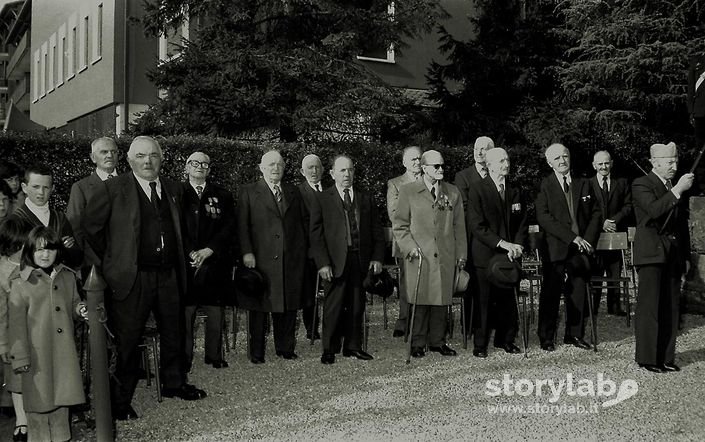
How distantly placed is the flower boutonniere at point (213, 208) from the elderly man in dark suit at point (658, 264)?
381 centimetres

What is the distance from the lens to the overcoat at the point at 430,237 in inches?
327

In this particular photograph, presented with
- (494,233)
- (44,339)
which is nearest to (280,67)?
(494,233)

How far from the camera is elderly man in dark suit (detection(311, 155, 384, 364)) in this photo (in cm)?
838

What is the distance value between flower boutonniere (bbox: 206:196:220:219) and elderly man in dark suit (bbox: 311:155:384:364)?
102 centimetres

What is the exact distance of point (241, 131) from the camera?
14.0 meters

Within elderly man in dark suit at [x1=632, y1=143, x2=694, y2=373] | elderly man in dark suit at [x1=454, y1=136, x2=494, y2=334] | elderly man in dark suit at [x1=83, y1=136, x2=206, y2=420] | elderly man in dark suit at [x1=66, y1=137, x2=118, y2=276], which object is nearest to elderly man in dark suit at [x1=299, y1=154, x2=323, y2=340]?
elderly man in dark suit at [x1=454, y1=136, x2=494, y2=334]

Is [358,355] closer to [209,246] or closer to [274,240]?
[274,240]

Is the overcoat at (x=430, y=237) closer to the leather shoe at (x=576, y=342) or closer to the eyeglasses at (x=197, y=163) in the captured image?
the leather shoe at (x=576, y=342)

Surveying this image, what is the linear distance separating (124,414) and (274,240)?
2.73m

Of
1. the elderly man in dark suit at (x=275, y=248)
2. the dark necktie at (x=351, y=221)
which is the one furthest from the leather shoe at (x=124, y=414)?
the dark necktie at (x=351, y=221)

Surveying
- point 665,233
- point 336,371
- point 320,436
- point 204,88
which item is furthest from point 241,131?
point 320,436

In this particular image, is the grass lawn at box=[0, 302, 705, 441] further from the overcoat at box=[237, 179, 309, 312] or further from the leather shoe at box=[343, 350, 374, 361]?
the overcoat at box=[237, 179, 309, 312]

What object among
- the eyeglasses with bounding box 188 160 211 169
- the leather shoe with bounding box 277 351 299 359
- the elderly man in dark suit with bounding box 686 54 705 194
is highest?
the elderly man in dark suit with bounding box 686 54 705 194

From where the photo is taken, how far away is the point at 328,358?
8195 millimetres
